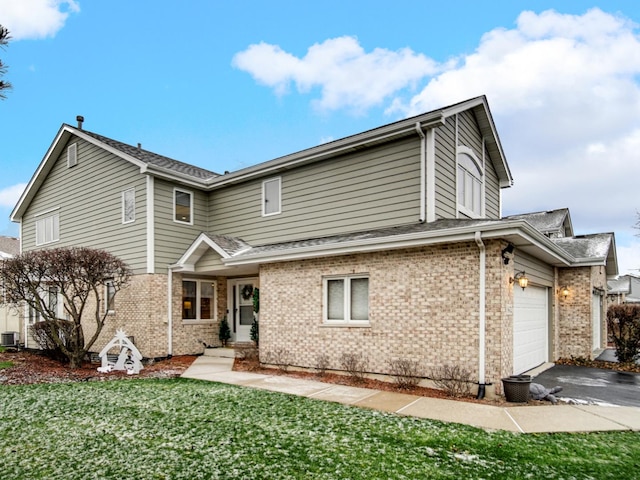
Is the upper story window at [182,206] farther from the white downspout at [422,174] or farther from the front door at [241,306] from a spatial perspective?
the white downspout at [422,174]

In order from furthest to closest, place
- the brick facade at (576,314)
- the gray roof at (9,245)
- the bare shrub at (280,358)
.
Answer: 1. the gray roof at (9,245)
2. the brick facade at (576,314)
3. the bare shrub at (280,358)

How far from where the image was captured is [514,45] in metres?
15.8

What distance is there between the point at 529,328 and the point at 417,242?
4.36 metres

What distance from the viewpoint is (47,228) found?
18.1 meters

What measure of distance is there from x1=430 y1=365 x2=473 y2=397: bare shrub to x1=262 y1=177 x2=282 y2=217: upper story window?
7.09 metres

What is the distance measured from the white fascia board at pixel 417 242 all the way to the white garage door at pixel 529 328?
115 cm

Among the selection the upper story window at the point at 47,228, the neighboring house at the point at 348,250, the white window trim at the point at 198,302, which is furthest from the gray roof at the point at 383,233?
the upper story window at the point at 47,228

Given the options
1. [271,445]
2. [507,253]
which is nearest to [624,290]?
[507,253]

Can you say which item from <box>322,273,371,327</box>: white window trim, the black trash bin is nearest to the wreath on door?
<box>322,273,371,327</box>: white window trim

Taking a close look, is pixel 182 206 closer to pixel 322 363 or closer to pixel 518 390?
pixel 322 363

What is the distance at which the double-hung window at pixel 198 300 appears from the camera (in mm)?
14406

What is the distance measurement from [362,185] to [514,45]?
30.2ft

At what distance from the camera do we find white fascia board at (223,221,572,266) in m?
7.85

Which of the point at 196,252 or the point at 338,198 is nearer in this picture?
the point at 338,198
